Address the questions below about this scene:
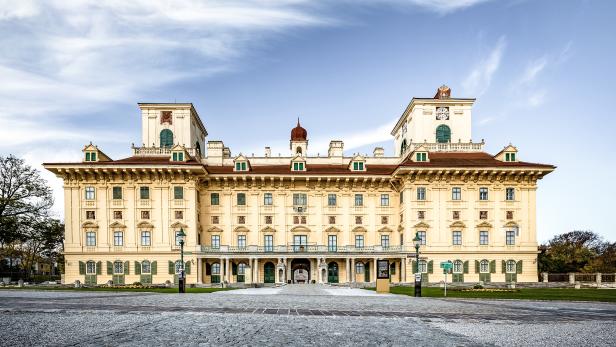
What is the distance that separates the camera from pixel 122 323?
13.1 m

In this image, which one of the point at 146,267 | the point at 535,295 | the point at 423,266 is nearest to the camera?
the point at 535,295

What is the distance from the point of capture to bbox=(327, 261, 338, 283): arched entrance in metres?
58.2

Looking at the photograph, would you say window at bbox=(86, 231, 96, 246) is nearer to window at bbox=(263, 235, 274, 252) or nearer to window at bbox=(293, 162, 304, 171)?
window at bbox=(263, 235, 274, 252)

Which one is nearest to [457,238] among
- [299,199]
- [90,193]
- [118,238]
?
[299,199]

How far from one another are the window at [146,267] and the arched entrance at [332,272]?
19.5m

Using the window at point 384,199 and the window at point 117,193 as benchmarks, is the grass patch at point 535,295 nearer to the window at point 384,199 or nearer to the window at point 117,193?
the window at point 384,199

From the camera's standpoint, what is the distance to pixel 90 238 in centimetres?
5509

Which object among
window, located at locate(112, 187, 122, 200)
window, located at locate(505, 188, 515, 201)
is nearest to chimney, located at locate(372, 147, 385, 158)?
window, located at locate(505, 188, 515, 201)

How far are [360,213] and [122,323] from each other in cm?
4683

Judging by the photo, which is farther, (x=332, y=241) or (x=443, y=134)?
(x=443, y=134)

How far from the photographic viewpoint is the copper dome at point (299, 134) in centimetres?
6914

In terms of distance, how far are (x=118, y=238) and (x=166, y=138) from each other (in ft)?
44.3

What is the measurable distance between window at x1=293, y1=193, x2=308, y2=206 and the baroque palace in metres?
0.12

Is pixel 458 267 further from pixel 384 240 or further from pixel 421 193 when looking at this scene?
pixel 421 193
